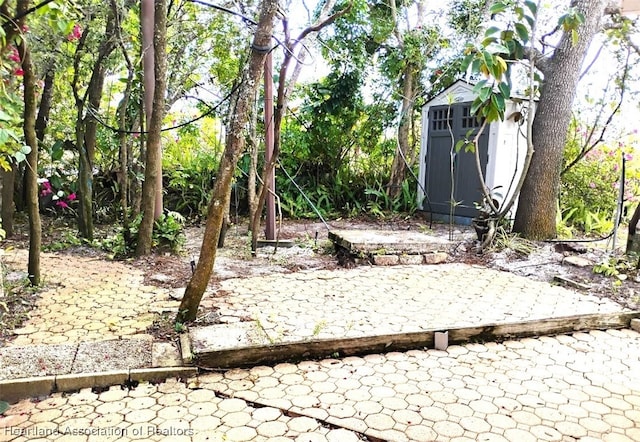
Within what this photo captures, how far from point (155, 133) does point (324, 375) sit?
3.04 m

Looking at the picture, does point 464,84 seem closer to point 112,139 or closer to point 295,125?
point 295,125

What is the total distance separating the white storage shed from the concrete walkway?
295 centimetres

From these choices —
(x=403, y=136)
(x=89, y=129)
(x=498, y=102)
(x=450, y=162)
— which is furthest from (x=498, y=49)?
(x=89, y=129)

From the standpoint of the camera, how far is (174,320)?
3.05 meters

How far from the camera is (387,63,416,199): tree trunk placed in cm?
826

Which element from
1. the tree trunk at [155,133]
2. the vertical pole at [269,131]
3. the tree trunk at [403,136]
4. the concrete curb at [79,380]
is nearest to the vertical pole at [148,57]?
the tree trunk at [155,133]

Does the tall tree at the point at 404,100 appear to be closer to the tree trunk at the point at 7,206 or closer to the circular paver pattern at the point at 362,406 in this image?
the tree trunk at the point at 7,206

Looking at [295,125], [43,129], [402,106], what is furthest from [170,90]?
[402,106]

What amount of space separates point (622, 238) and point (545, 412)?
5016 mm

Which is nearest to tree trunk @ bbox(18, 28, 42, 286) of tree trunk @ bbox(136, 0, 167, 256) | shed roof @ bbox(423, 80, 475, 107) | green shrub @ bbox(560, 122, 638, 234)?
tree trunk @ bbox(136, 0, 167, 256)

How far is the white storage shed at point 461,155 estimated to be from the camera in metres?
6.52

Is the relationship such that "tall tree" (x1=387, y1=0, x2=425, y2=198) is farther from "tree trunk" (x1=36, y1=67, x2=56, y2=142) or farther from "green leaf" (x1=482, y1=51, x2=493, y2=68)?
"tree trunk" (x1=36, y1=67, x2=56, y2=142)

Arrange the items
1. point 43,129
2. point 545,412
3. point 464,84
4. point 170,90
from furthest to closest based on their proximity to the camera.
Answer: point 464,84 < point 170,90 < point 43,129 < point 545,412

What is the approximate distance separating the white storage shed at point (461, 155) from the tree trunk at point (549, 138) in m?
0.30
